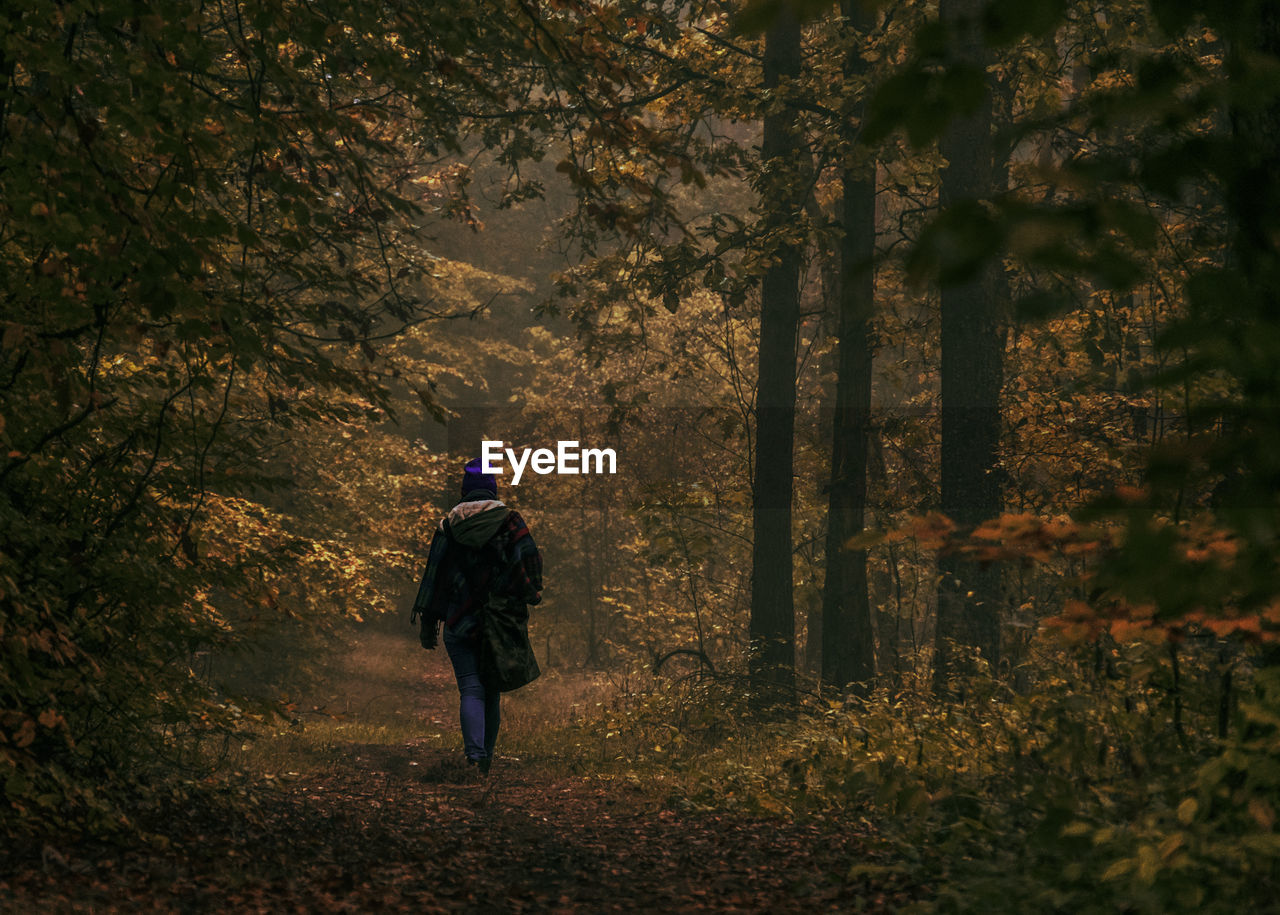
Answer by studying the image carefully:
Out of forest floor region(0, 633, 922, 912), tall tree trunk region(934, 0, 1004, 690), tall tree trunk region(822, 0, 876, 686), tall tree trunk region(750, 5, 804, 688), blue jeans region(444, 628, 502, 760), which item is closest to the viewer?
forest floor region(0, 633, 922, 912)

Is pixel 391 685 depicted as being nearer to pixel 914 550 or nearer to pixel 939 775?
pixel 914 550

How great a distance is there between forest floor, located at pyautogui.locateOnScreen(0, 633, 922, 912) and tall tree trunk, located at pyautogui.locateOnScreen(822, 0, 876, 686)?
5.65m

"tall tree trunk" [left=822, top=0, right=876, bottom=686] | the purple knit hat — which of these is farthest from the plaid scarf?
"tall tree trunk" [left=822, top=0, right=876, bottom=686]

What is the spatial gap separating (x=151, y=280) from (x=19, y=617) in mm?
1509

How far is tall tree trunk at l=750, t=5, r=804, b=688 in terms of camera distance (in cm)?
1293

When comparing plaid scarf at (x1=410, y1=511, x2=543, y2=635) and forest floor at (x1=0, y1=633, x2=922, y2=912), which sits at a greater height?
plaid scarf at (x1=410, y1=511, x2=543, y2=635)

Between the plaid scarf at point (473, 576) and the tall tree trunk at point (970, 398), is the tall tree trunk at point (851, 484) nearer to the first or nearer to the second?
the tall tree trunk at point (970, 398)

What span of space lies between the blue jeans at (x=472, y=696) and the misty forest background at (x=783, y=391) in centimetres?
104

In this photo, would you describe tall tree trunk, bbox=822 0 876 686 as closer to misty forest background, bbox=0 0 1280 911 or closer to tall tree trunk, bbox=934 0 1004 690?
misty forest background, bbox=0 0 1280 911

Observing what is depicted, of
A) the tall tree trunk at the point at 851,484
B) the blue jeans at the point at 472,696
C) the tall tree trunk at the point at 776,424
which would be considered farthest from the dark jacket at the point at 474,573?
the tall tree trunk at the point at 851,484

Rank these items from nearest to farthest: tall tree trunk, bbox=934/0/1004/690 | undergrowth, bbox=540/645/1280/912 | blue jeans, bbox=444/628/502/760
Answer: undergrowth, bbox=540/645/1280/912
blue jeans, bbox=444/628/502/760
tall tree trunk, bbox=934/0/1004/690

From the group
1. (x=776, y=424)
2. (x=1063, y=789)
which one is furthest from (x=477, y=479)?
(x=776, y=424)

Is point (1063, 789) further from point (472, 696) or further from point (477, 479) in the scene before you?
point (477, 479)

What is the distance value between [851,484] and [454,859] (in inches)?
336
